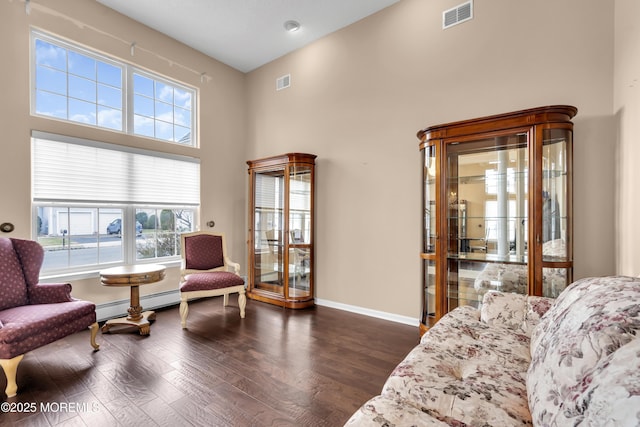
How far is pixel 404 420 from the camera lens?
98 cm

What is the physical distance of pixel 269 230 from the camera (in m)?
4.46

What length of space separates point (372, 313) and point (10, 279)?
3606 mm

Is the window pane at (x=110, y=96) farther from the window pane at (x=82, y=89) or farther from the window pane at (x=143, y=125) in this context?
the window pane at (x=143, y=125)

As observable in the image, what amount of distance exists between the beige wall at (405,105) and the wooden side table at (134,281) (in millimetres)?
2102

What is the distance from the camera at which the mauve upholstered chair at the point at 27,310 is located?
2.06 metres

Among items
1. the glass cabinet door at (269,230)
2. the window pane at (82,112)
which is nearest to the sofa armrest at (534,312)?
the glass cabinet door at (269,230)

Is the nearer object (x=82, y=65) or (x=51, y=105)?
(x=51, y=105)

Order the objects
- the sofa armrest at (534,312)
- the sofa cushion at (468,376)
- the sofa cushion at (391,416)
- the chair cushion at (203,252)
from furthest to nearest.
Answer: the chair cushion at (203,252)
the sofa armrest at (534,312)
the sofa cushion at (468,376)
the sofa cushion at (391,416)

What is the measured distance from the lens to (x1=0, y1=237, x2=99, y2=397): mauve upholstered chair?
2.06 m

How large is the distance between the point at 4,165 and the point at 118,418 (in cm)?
275

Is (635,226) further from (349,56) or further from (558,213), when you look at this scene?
(349,56)

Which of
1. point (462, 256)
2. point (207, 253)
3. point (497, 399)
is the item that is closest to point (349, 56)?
point (462, 256)

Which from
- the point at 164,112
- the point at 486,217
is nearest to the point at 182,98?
the point at 164,112

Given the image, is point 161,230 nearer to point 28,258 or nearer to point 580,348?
point 28,258
